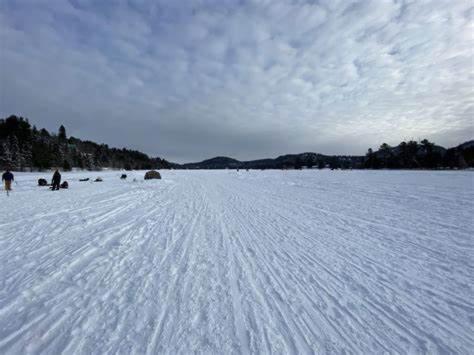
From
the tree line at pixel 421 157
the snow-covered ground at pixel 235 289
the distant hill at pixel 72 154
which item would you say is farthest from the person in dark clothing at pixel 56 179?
the tree line at pixel 421 157

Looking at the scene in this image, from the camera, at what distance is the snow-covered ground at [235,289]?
8.89 feet

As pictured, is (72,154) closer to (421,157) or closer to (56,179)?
(56,179)

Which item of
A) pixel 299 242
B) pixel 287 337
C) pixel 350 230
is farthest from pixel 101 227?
pixel 350 230

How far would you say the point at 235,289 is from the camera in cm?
383

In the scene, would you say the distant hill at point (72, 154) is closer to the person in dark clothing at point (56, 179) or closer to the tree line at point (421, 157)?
the tree line at point (421, 157)

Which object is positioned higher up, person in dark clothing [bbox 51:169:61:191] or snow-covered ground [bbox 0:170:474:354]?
person in dark clothing [bbox 51:169:61:191]

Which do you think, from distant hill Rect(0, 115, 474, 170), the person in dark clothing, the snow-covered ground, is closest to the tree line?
distant hill Rect(0, 115, 474, 170)

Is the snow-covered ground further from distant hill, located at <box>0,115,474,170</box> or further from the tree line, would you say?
the tree line

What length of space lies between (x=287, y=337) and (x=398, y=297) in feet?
7.01

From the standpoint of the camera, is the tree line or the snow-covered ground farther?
the tree line

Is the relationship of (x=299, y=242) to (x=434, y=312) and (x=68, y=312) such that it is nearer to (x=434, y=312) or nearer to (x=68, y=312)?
(x=434, y=312)

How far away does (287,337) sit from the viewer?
274 cm

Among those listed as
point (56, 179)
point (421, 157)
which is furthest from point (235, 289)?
point (421, 157)

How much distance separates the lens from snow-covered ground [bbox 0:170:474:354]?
8.89 ft
